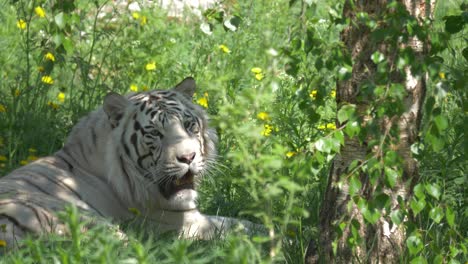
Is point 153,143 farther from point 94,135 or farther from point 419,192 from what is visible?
point 419,192

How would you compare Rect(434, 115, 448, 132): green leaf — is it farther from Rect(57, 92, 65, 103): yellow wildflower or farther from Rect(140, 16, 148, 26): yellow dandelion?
Rect(140, 16, 148, 26): yellow dandelion

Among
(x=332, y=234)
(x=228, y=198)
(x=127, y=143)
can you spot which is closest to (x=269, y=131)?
(x=228, y=198)

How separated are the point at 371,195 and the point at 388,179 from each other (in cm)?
78

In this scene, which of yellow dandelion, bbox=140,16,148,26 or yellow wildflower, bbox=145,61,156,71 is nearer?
yellow wildflower, bbox=145,61,156,71

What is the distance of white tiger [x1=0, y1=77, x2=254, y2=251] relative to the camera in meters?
5.59

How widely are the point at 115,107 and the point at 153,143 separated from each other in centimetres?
31

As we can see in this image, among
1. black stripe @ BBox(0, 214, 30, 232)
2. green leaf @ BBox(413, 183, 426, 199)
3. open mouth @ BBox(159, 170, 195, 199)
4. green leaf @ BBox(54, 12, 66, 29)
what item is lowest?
black stripe @ BBox(0, 214, 30, 232)

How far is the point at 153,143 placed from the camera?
18.7ft

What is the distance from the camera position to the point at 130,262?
338 cm

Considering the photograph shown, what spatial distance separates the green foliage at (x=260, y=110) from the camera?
11.4 ft

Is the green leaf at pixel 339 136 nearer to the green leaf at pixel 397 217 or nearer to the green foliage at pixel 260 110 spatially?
the green foliage at pixel 260 110

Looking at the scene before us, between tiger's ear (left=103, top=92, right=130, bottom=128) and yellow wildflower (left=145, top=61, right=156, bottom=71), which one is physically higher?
yellow wildflower (left=145, top=61, right=156, bottom=71)

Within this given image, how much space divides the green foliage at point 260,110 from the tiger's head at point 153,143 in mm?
242

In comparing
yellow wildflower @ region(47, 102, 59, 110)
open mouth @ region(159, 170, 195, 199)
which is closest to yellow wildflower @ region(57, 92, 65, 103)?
yellow wildflower @ region(47, 102, 59, 110)
